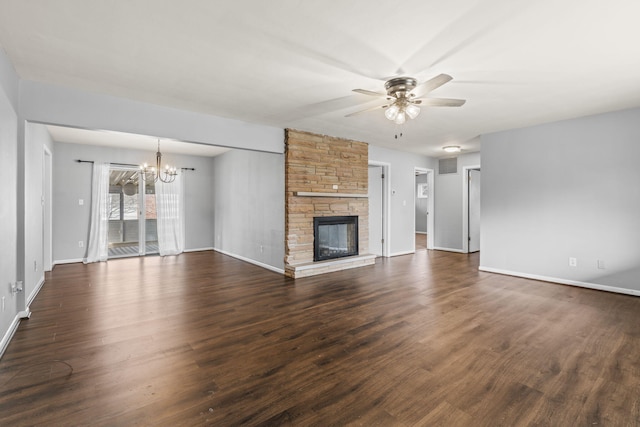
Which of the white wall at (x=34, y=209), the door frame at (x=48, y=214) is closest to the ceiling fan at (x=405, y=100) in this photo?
the white wall at (x=34, y=209)

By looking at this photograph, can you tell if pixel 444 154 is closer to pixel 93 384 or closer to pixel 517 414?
pixel 517 414

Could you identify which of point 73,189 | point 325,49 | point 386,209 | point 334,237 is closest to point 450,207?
point 386,209

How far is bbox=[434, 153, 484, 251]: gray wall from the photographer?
766cm

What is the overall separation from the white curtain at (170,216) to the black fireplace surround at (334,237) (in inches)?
159

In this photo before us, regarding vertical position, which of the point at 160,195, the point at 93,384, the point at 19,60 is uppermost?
the point at 19,60

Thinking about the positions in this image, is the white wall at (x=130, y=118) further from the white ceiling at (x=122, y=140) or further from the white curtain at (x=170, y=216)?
the white curtain at (x=170, y=216)

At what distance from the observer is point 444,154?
770cm

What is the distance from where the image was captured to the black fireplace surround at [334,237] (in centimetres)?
555

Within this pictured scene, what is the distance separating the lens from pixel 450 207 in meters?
7.88

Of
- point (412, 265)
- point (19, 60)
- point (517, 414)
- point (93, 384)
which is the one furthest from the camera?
point (412, 265)

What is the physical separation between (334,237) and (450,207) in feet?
12.0

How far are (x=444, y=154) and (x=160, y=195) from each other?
7.03 metres

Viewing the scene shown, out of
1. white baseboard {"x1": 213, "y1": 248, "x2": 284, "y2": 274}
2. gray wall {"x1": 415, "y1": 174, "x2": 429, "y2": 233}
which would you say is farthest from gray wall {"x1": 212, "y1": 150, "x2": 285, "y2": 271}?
gray wall {"x1": 415, "y1": 174, "x2": 429, "y2": 233}

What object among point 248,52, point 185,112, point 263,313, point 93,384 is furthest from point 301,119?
point 93,384
